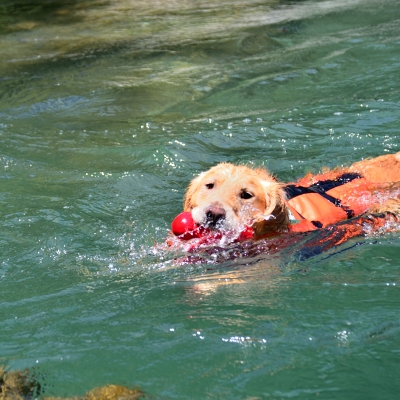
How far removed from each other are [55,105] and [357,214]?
5.14 meters

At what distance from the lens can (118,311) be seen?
4.67 meters

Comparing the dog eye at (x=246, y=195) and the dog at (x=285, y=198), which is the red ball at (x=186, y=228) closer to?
the dog at (x=285, y=198)

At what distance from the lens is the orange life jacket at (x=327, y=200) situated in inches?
253

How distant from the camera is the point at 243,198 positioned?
6.08 metres

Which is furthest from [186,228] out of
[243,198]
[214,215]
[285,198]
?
[285,198]

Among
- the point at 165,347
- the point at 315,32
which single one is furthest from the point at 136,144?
the point at 315,32

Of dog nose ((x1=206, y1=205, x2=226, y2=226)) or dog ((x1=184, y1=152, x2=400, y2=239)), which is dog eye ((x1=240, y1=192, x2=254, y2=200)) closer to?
dog ((x1=184, y1=152, x2=400, y2=239))

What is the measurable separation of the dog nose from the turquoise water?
1.37 feet

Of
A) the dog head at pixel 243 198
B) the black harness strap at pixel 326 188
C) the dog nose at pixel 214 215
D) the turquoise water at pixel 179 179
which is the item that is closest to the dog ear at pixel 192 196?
the dog head at pixel 243 198

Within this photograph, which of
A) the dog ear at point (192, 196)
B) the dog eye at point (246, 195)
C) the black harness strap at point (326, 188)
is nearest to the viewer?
the dog eye at point (246, 195)

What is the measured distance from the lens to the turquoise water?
4.00 meters

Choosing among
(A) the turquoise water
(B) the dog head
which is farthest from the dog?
(A) the turquoise water

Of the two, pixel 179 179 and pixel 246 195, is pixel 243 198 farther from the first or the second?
pixel 179 179

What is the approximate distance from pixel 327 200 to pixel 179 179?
1945mm
